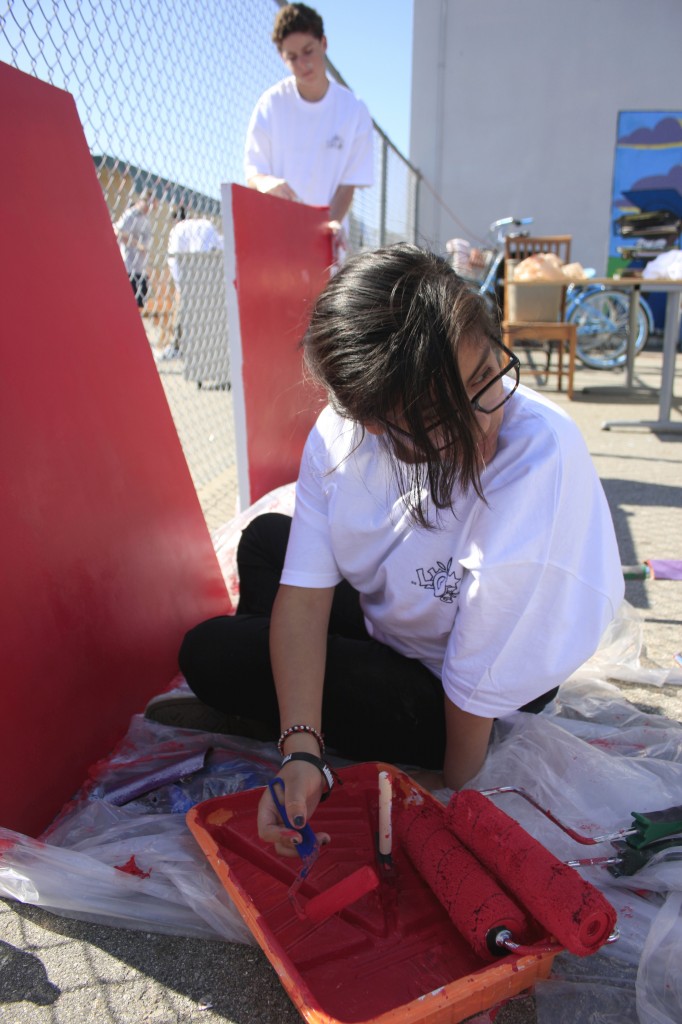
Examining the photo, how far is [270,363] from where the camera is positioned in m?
3.07

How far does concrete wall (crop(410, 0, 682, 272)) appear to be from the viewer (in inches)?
387

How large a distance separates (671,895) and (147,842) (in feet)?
2.75

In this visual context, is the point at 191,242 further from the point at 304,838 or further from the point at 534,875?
the point at 534,875

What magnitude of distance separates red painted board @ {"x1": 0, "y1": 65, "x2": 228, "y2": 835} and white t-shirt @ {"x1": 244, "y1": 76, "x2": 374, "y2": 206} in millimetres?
1905

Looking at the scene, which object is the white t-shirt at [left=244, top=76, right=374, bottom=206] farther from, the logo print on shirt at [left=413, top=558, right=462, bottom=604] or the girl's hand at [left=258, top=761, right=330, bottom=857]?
the girl's hand at [left=258, top=761, right=330, bottom=857]

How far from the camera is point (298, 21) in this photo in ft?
10.5

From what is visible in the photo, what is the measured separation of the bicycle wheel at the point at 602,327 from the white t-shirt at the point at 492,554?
23.0 ft

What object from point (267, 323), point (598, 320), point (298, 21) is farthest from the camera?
point (598, 320)

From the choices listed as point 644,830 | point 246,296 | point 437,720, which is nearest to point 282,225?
point 246,296

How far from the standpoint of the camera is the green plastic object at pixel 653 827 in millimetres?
1256

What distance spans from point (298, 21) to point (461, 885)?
10.7 feet

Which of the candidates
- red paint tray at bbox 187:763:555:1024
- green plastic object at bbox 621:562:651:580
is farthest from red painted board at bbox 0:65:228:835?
green plastic object at bbox 621:562:651:580

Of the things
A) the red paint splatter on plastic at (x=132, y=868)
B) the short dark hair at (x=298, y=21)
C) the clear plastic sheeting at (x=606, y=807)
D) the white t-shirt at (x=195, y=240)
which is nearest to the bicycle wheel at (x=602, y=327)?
the white t-shirt at (x=195, y=240)

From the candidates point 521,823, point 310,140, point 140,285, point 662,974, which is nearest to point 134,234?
point 140,285
